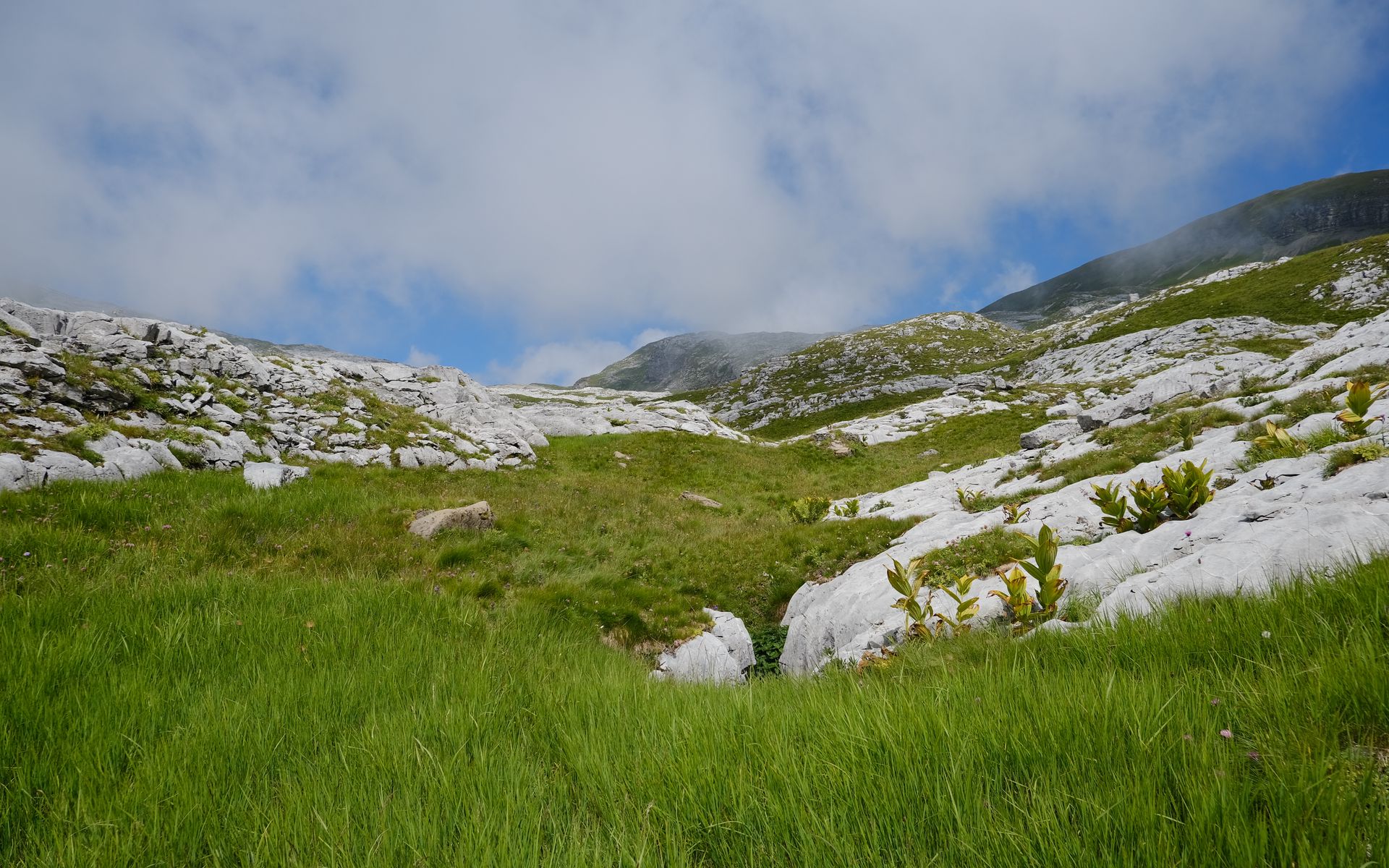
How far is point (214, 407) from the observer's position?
1669 centimetres

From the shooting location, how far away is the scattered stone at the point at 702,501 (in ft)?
66.2

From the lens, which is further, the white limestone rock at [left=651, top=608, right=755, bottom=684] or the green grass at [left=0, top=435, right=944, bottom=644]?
the white limestone rock at [left=651, top=608, right=755, bottom=684]

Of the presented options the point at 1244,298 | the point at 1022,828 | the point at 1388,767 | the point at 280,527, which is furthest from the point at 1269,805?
the point at 1244,298

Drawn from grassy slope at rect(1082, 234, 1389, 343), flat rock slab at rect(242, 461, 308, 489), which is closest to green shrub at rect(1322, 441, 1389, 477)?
flat rock slab at rect(242, 461, 308, 489)

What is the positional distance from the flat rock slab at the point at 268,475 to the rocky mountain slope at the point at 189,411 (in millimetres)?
1781

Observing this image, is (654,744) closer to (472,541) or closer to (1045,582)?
(1045,582)

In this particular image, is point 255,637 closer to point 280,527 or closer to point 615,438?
point 280,527

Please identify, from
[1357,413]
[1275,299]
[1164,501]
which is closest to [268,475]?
[1164,501]

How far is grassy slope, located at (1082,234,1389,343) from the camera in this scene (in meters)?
70.6

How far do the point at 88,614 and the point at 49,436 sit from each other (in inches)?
422

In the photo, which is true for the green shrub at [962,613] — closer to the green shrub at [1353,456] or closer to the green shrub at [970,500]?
the green shrub at [1353,456]

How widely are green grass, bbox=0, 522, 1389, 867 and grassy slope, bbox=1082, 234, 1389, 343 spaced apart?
10194 centimetres

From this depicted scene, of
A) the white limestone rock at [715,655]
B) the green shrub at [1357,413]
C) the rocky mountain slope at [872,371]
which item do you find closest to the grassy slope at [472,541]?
the white limestone rock at [715,655]

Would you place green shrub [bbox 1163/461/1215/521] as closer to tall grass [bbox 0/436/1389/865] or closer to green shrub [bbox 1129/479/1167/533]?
green shrub [bbox 1129/479/1167/533]
